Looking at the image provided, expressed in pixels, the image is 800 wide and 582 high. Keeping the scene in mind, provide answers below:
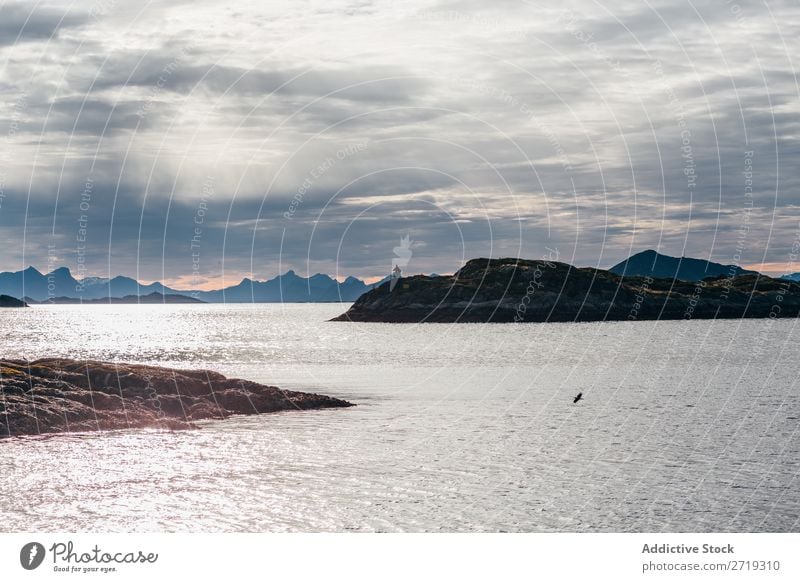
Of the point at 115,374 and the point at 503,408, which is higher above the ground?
the point at 115,374

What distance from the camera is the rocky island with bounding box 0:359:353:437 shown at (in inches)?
2016

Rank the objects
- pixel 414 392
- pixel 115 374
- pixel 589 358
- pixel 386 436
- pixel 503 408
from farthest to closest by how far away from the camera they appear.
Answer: pixel 589 358
pixel 414 392
pixel 503 408
pixel 115 374
pixel 386 436

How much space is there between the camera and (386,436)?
168 feet

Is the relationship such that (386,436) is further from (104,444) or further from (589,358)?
(589,358)

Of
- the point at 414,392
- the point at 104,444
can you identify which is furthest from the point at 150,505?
the point at 414,392

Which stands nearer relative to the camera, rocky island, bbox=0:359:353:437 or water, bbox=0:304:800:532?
water, bbox=0:304:800:532

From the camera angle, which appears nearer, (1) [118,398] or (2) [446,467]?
(2) [446,467]

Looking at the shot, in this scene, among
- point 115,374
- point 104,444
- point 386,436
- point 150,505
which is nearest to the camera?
point 150,505

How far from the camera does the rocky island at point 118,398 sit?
51.2 m

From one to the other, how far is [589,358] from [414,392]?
56.9 meters

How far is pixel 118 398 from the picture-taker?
56.9 meters

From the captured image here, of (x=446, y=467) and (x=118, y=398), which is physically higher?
(x=446, y=467)

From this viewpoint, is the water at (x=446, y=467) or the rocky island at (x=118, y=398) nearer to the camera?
the water at (x=446, y=467)
